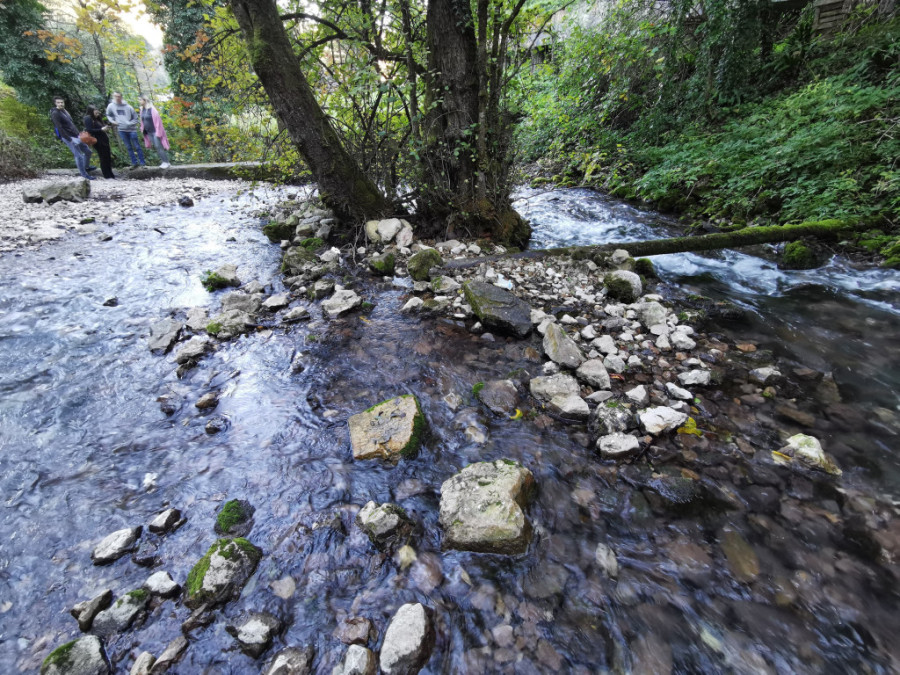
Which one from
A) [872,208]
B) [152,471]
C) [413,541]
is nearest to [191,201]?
[152,471]

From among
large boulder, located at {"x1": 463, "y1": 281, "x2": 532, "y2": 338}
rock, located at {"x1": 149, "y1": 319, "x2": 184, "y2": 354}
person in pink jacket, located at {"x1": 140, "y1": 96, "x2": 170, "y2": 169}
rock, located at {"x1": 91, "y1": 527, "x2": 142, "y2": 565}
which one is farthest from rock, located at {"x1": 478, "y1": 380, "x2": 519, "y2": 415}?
person in pink jacket, located at {"x1": 140, "y1": 96, "x2": 170, "y2": 169}

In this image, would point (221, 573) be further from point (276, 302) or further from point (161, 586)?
point (276, 302)

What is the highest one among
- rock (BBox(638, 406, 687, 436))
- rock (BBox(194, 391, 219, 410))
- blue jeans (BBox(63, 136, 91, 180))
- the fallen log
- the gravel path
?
blue jeans (BBox(63, 136, 91, 180))

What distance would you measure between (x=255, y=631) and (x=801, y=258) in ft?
21.1

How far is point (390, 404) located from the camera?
2604 millimetres

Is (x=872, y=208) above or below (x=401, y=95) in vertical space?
below

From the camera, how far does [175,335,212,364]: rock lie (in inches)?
129

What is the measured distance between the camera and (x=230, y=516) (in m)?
1.99

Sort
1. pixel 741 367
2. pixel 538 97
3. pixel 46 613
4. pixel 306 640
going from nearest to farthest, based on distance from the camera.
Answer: pixel 306 640, pixel 46 613, pixel 741 367, pixel 538 97

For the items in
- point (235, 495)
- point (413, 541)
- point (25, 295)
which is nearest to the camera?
point (413, 541)

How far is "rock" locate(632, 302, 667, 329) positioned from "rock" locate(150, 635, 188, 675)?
150 inches

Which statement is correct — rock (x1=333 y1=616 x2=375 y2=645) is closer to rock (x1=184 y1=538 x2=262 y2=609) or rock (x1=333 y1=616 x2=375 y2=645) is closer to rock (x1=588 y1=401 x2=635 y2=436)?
rock (x1=184 y1=538 x2=262 y2=609)

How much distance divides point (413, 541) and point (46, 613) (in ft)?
5.36

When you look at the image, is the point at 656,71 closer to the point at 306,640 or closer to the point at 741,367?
the point at 741,367
